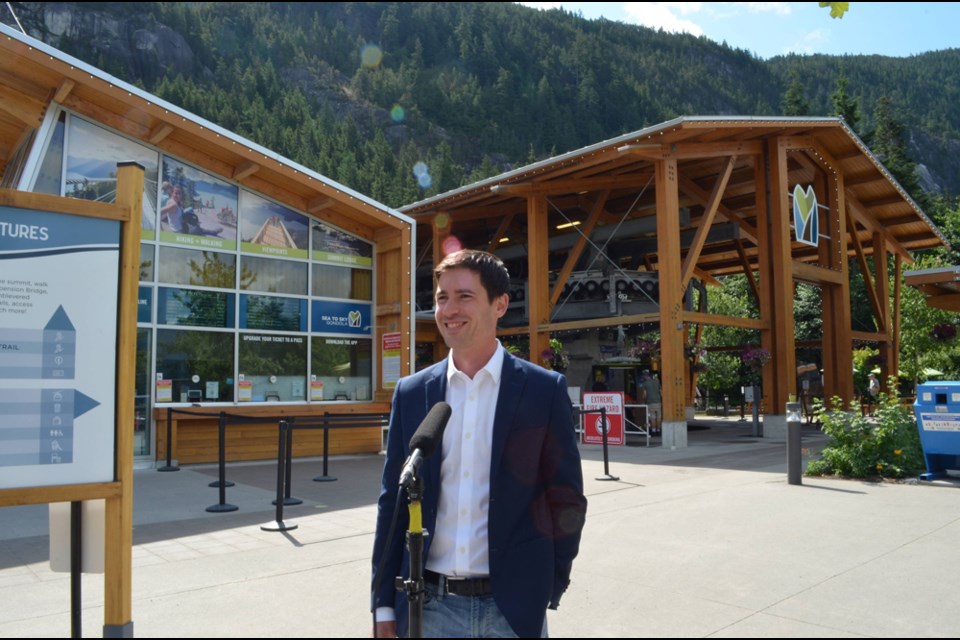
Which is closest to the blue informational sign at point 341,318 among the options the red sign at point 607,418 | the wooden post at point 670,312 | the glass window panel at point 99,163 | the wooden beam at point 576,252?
the glass window panel at point 99,163

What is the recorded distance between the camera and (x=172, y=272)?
1261cm

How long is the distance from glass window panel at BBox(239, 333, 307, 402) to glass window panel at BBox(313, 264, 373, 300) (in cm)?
107

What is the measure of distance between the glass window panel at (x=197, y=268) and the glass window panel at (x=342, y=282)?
5.37ft

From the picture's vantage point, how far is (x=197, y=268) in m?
12.9

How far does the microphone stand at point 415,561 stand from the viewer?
7.31 feet

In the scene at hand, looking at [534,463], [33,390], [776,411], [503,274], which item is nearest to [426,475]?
[534,463]

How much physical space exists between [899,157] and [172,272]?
56.9m

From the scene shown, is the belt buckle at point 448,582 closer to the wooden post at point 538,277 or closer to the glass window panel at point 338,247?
the glass window panel at point 338,247

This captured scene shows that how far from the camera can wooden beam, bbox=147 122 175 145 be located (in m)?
12.1

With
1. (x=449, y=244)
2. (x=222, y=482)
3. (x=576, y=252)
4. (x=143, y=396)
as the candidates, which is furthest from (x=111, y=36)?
(x=222, y=482)

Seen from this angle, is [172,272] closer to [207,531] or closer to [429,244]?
[207,531]

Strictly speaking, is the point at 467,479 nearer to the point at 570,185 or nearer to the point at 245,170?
the point at 245,170

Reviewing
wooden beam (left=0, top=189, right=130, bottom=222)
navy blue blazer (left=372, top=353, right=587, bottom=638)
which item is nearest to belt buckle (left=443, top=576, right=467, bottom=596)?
navy blue blazer (left=372, top=353, right=587, bottom=638)

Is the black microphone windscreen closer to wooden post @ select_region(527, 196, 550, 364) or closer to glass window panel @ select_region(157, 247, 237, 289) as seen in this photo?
glass window panel @ select_region(157, 247, 237, 289)
